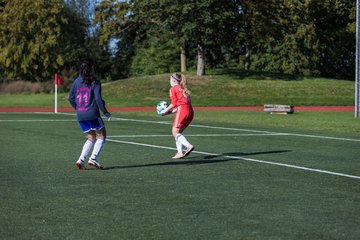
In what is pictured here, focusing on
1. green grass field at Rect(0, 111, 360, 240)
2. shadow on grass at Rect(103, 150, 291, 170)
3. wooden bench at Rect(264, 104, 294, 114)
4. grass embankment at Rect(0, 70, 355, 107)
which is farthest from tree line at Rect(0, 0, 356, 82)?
shadow on grass at Rect(103, 150, 291, 170)

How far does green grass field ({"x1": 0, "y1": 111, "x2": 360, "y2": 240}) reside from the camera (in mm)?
7121

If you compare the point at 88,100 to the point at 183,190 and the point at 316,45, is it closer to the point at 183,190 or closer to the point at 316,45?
the point at 183,190

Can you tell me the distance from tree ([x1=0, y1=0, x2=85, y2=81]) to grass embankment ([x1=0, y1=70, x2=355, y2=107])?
3016 cm

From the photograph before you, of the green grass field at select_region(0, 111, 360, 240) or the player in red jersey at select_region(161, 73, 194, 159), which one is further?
the player in red jersey at select_region(161, 73, 194, 159)

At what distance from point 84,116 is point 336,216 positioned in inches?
212

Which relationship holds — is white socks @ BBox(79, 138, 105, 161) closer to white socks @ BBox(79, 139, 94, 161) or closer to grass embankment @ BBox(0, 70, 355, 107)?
white socks @ BBox(79, 139, 94, 161)

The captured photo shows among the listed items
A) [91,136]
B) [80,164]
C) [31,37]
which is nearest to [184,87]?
[91,136]

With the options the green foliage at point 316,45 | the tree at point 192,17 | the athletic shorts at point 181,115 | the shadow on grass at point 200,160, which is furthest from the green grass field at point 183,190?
the green foliage at point 316,45

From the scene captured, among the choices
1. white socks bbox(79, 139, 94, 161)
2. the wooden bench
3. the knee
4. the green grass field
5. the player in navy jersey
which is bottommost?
the wooden bench

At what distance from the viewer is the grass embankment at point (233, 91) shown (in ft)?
151

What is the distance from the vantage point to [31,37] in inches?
3327

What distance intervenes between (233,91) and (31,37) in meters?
39.8

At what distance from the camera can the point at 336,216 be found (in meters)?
7.75

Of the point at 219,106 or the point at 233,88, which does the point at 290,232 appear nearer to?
the point at 219,106
